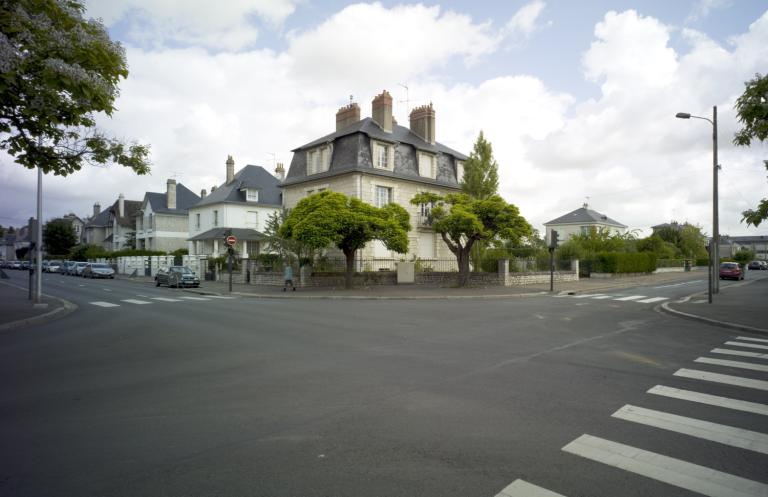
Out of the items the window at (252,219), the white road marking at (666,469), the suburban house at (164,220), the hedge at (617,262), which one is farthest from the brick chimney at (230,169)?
the white road marking at (666,469)

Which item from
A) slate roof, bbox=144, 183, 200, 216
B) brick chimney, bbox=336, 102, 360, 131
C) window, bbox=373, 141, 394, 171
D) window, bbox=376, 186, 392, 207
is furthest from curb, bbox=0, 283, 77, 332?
slate roof, bbox=144, 183, 200, 216

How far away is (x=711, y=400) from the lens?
556 centimetres

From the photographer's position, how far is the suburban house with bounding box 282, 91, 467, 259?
1188 inches

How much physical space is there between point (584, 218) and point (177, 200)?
193 feet

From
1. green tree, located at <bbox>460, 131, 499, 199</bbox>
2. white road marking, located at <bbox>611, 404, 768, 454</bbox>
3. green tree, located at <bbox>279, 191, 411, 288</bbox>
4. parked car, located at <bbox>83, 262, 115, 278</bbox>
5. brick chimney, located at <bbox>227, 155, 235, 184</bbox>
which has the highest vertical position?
brick chimney, located at <bbox>227, 155, 235, 184</bbox>

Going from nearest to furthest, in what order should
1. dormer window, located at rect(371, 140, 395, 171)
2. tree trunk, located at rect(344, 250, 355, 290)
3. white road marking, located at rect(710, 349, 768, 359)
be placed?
white road marking, located at rect(710, 349, 768, 359) < tree trunk, located at rect(344, 250, 355, 290) < dormer window, located at rect(371, 140, 395, 171)

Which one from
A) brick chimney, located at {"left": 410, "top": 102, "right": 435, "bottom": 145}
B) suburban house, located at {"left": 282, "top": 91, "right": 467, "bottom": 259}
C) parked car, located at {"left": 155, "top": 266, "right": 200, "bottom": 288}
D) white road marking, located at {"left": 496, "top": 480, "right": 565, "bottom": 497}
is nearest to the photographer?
white road marking, located at {"left": 496, "top": 480, "right": 565, "bottom": 497}

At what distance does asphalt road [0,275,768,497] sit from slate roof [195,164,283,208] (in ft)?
118

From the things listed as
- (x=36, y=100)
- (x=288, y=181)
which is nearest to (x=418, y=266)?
(x=288, y=181)

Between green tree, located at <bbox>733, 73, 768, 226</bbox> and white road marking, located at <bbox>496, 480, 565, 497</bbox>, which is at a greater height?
green tree, located at <bbox>733, 73, 768, 226</bbox>

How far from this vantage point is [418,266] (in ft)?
96.4

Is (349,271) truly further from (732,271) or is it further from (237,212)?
(732,271)

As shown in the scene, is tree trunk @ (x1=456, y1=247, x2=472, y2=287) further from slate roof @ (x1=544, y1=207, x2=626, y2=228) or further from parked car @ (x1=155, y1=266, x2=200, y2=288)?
slate roof @ (x1=544, y1=207, x2=626, y2=228)

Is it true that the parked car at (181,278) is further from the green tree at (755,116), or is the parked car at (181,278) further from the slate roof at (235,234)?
the green tree at (755,116)
